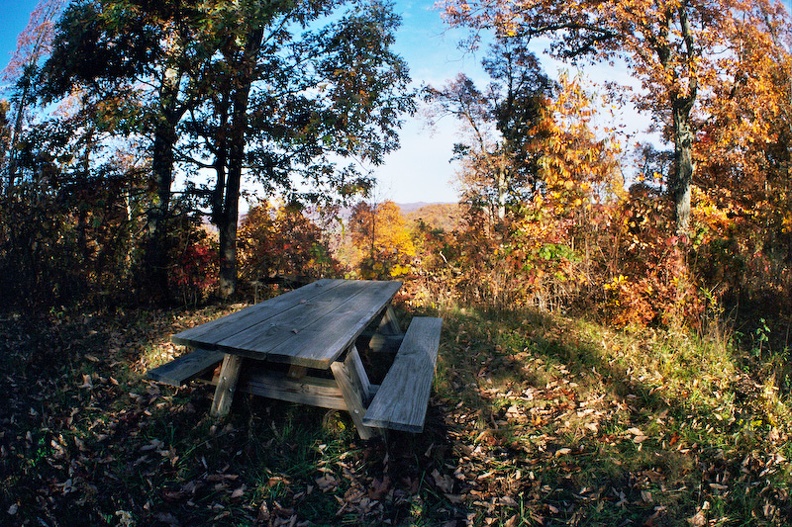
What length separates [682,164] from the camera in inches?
263

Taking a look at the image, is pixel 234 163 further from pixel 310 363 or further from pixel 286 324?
pixel 310 363

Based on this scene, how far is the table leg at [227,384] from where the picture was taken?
2.93 metres

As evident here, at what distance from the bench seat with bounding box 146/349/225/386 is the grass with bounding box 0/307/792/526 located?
0.37 metres

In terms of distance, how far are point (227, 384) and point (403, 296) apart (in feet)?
19.3

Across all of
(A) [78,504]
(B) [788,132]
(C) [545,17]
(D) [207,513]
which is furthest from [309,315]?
(B) [788,132]

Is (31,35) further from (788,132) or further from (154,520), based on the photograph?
(788,132)

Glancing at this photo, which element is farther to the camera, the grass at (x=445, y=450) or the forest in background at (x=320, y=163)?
the forest in background at (x=320, y=163)

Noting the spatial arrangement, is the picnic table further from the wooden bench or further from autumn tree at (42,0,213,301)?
autumn tree at (42,0,213,301)

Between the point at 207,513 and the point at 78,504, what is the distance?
80 cm

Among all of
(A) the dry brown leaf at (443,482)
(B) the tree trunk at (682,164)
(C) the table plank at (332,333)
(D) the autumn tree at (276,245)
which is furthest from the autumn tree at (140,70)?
(B) the tree trunk at (682,164)

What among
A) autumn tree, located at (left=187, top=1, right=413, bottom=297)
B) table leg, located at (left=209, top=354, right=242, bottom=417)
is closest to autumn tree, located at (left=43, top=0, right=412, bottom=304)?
autumn tree, located at (left=187, top=1, right=413, bottom=297)

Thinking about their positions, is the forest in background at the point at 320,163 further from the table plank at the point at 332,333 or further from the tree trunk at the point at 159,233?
the table plank at the point at 332,333

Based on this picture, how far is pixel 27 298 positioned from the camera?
18.0 ft

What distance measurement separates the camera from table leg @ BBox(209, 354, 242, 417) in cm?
293
